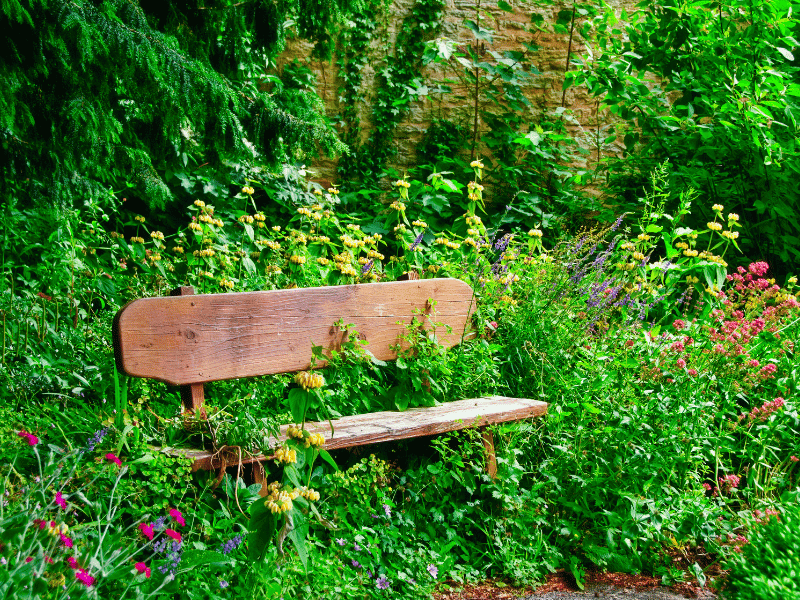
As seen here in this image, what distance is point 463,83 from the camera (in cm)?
688

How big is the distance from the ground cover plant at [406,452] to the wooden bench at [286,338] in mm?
106

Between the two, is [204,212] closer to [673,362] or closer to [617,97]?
[673,362]

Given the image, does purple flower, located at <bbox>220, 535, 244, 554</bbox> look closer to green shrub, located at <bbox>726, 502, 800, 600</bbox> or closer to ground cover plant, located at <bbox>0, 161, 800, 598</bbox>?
ground cover plant, located at <bbox>0, 161, 800, 598</bbox>

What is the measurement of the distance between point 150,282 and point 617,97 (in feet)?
13.0

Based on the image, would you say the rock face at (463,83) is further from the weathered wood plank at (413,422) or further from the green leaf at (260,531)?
the green leaf at (260,531)

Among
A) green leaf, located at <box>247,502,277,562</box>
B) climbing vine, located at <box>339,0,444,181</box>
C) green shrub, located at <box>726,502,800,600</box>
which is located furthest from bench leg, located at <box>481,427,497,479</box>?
climbing vine, located at <box>339,0,444,181</box>

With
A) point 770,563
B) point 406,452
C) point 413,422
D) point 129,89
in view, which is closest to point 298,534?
point 413,422

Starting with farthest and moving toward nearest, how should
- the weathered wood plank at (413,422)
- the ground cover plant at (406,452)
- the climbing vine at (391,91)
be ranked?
the climbing vine at (391,91)
the weathered wood plank at (413,422)
the ground cover plant at (406,452)

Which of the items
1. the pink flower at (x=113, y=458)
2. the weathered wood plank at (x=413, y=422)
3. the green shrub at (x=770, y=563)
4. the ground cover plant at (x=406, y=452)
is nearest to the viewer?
the pink flower at (x=113, y=458)

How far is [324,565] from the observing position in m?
2.34

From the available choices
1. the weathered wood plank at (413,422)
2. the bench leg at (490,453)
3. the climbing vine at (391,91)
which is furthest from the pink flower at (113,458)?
the climbing vine at (391,91)

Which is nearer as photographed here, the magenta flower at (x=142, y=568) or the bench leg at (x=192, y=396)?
the magenta flower at (x=142, y=568)

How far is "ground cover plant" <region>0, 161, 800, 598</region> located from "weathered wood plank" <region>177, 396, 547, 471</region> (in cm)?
8

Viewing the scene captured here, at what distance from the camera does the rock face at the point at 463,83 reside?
6.79 m
